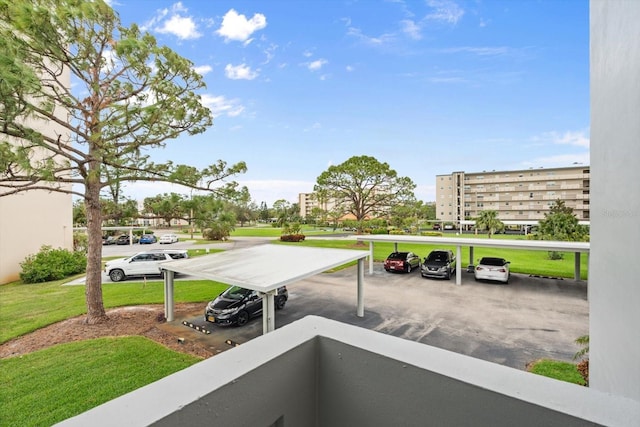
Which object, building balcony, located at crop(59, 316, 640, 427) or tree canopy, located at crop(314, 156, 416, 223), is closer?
building balcony, located at crop(59, 316, 640, 427)

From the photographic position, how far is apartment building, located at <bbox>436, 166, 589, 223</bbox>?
5753cm

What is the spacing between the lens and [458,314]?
10.4 meters

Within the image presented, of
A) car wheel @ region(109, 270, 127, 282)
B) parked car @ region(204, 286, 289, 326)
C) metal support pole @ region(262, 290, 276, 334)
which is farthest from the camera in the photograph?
car wheel @ region(109, 270, 127, 282)

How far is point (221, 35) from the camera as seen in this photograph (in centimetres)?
1194

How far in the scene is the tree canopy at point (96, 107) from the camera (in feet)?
21.6

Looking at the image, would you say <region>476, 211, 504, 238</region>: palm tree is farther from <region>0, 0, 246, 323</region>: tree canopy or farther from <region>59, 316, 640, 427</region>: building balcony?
<region>59, 316, 640, 427</region>: building balcony

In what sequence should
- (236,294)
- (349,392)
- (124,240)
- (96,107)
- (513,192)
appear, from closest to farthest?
(349,392), (96,107), (236,294), (124,240), (513,192)

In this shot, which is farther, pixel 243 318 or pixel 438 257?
pixel 438 257

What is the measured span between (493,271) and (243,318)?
13062mm

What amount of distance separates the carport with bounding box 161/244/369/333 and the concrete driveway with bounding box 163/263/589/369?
1408 mm

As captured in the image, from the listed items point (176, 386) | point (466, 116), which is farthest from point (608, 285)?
point (466, 116)

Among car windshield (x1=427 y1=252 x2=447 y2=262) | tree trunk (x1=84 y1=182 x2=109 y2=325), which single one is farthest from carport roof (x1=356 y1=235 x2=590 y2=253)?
tree trunk (x1=84 y1=182 x2=109 y2=325)

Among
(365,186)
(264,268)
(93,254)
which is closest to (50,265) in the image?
(93,254)

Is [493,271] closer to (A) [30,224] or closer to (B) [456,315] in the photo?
(B) [456,315]
